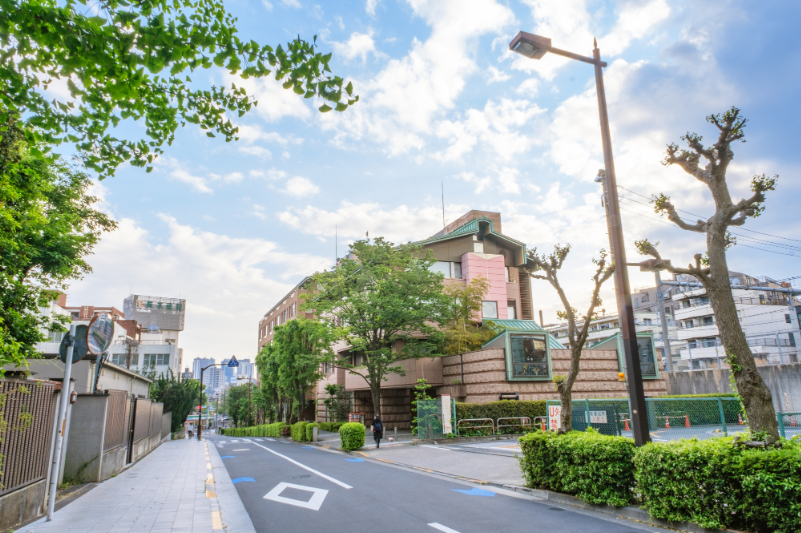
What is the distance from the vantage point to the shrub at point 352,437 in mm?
21938

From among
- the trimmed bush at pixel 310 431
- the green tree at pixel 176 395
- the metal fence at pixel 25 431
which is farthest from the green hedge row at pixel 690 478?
the green tree at pixel 176 395

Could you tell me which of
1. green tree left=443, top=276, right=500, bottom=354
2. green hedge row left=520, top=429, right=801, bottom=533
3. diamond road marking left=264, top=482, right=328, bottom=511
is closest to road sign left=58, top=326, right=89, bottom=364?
diamond road marking left=264, top=482, right=328, bottom=511

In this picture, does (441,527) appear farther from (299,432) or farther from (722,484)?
(299,432)

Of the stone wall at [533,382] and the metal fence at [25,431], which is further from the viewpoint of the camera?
the stone wall at [533,382]

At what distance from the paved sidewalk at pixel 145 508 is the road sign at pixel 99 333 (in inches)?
115

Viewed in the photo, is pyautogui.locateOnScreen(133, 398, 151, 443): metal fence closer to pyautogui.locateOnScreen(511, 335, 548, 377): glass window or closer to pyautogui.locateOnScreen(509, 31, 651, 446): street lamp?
pyautogui.locateOnScreen(509, 31, 651, 446): street lamp

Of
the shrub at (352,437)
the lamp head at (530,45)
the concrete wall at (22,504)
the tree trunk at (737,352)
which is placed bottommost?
the shrub at (352,437)

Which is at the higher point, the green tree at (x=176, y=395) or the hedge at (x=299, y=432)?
the green tree at (x=176, y=395)

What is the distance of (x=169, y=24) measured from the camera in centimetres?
477

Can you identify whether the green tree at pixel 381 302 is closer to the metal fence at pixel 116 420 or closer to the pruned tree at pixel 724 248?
the metal fence at pixel 116 420

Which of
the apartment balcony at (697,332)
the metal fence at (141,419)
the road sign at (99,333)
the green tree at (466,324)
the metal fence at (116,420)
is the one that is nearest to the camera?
the road sign at (99,333)

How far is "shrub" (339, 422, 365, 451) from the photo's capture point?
21.9 meters

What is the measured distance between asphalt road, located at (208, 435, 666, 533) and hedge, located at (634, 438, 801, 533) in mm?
649

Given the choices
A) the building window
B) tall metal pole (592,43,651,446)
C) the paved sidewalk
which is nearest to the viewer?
the paved sidewalk
